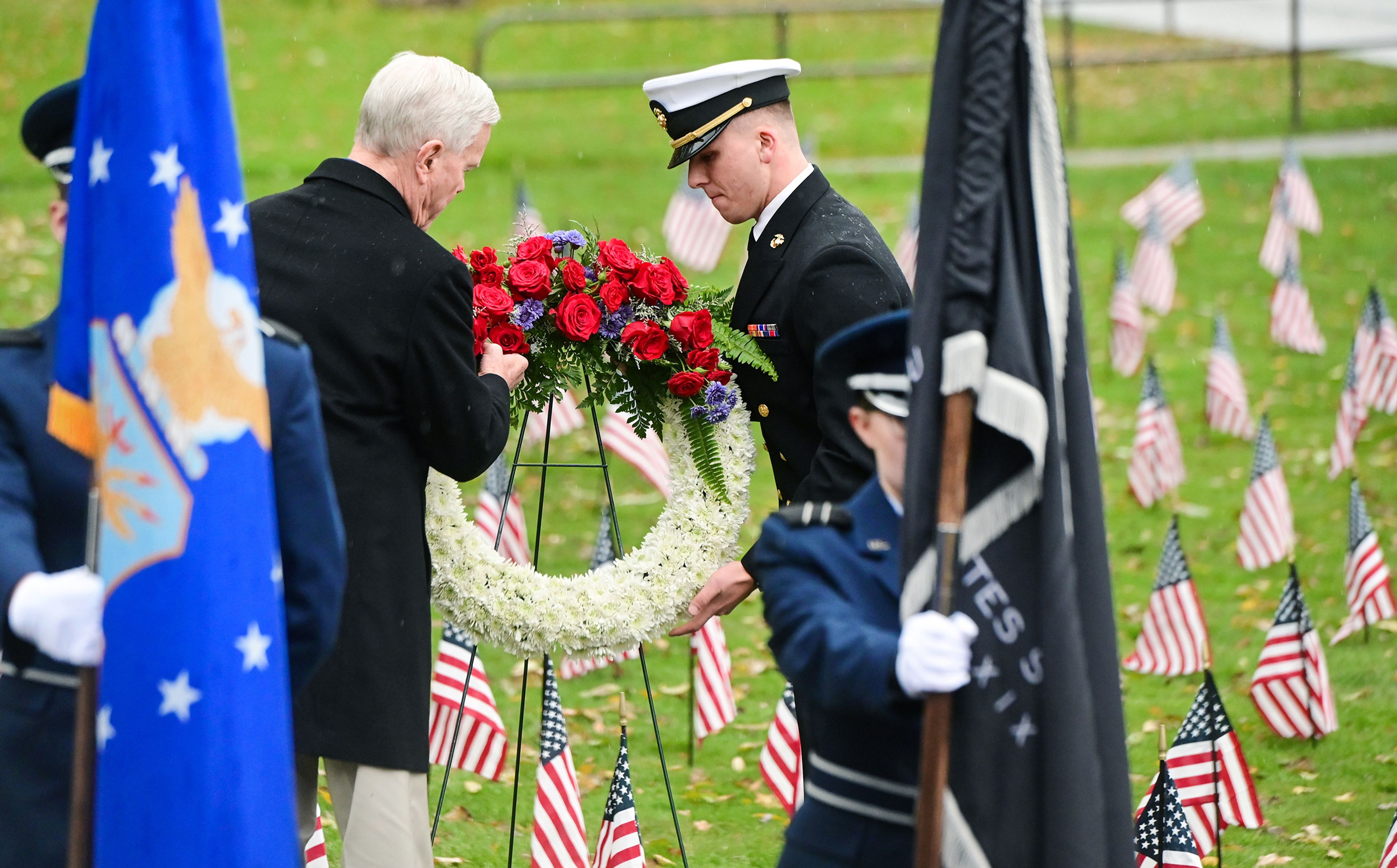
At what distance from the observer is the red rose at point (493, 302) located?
190 inches

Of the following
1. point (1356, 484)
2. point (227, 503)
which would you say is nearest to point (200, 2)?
point (227, 503)

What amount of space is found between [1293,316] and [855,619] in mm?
11862

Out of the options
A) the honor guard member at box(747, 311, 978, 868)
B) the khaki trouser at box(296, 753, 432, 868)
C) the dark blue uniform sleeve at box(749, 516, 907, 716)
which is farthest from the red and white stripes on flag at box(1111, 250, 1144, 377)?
the dark blue uniform sleeve at box(749, 516, 907, 716)

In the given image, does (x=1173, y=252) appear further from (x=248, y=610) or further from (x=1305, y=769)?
(x=248, y=610)

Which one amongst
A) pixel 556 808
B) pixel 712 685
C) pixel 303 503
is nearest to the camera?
pixel 303 503

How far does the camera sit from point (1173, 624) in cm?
783

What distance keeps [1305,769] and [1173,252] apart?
11252 mm

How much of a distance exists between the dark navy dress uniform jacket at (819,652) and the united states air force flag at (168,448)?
101cm

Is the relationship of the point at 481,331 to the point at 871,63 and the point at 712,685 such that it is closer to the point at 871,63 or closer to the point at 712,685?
the point at 712,685

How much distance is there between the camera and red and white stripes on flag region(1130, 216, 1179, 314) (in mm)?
14555

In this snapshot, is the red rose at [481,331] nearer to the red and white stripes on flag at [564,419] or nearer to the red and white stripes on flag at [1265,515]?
the red and white stripes on flag at [564,419]

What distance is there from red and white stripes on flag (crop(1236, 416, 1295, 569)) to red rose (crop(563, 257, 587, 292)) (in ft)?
17.8

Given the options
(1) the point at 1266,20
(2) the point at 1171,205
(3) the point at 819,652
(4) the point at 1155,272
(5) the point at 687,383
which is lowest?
(3) the point at 819,652

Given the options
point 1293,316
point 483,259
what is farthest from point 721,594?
point 1293,316
